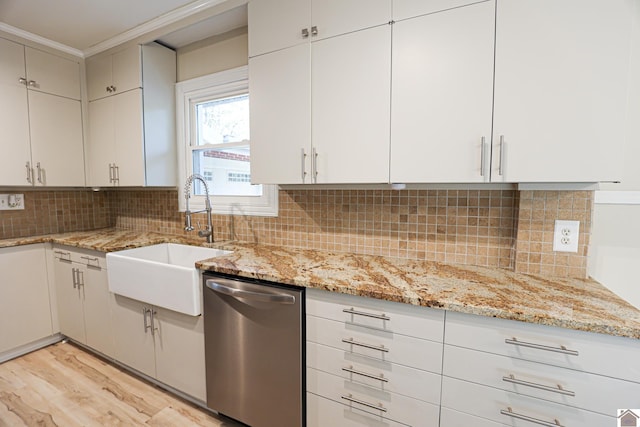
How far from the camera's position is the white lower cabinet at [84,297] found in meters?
2.17

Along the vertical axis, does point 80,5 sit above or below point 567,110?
above

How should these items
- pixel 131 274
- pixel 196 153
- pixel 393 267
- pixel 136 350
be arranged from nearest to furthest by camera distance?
pixel 393 267 < pixel 131 274 < pixel 136 350 < pixel 196 153

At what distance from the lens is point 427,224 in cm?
170

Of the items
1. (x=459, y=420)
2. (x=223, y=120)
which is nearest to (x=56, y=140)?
(x=223, y=120)

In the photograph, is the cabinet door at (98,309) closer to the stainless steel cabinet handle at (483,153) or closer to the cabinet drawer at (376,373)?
the cabinet drawer at (376,373)

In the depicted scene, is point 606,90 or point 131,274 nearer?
point 606,90

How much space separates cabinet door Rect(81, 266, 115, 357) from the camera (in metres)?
2.15

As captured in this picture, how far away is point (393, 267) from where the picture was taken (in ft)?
5.13

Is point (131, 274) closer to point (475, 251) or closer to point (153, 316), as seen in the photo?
point (153, 316)

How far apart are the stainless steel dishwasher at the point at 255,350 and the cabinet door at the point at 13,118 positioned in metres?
1.99

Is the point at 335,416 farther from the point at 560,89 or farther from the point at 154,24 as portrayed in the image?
the point at 154,24

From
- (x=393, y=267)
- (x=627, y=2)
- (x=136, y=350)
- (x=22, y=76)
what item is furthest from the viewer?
(x=22, y=76)

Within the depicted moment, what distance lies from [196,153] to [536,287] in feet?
8.18

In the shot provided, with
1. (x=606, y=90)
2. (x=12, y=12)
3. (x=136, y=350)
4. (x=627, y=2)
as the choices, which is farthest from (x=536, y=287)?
(x=12, y=12)
